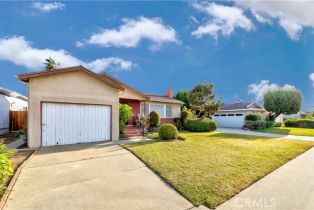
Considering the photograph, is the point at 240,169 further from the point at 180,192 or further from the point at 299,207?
the point at 180,192

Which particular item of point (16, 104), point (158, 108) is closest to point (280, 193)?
point (158, 108)

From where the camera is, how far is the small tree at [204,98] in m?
21.3

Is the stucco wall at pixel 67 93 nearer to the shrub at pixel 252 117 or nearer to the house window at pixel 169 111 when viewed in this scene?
the house window at pixel 169 111

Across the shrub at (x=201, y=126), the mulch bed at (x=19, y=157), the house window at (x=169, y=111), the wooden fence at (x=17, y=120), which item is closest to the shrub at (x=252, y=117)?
the shrub at (x=201, y=126)

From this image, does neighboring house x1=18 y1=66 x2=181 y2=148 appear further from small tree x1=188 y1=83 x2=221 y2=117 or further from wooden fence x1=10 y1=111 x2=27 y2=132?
small tree x1=188 y1=83 x2=221 y2=117

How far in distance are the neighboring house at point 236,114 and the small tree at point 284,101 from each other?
2413mm

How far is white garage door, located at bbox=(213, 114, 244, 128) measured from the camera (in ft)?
91.3

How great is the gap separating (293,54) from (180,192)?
29.2 m

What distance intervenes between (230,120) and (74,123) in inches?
968

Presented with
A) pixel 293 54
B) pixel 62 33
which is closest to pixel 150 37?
pixel 62 33

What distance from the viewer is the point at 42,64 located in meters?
25.7

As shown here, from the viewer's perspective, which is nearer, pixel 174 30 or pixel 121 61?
pixel 174 30

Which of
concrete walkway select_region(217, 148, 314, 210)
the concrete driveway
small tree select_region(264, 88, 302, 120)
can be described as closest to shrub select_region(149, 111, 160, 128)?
the concrete driveway

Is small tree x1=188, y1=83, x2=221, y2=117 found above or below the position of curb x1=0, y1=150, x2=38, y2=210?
above
